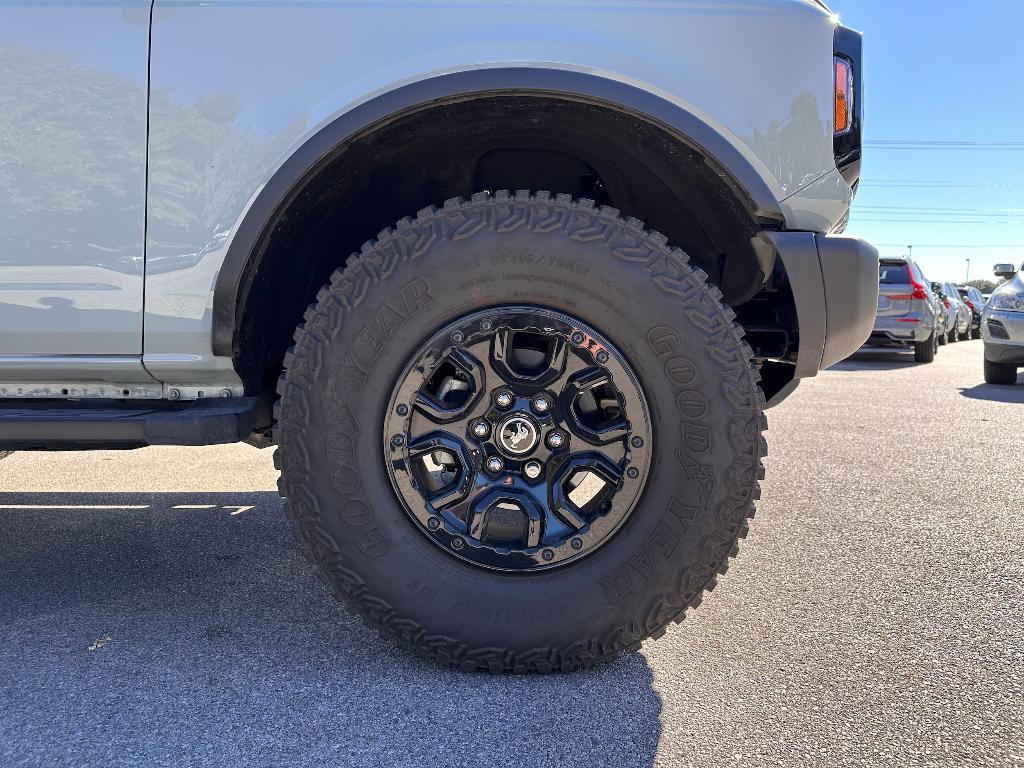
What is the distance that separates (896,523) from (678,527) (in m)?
1.76

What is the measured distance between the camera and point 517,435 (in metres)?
1.98

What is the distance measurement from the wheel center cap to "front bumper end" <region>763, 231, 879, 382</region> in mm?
709

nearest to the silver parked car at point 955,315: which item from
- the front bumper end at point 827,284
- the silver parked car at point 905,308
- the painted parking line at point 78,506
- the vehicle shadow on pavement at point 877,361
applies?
the vehicle shadow on pavement at point 877,361

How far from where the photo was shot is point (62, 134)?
2025 millimetres

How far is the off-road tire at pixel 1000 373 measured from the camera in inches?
355

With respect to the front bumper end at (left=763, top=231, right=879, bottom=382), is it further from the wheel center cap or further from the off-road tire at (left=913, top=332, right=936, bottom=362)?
the off-road tire at (left=913, top=332, right=936, bottom=362)

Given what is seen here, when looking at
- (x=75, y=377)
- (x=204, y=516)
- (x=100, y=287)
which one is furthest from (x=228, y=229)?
(x=204, y=516)

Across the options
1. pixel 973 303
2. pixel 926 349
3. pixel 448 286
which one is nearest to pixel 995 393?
pixel 926 349

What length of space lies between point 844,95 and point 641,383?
0.96 metres

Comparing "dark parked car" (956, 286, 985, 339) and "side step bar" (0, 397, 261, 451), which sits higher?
"side step bar" (0, 397, 261, 451)

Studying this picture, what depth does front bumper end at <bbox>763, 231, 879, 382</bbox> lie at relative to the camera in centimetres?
202

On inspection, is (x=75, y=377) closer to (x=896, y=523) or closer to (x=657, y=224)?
(x=657, y=224)

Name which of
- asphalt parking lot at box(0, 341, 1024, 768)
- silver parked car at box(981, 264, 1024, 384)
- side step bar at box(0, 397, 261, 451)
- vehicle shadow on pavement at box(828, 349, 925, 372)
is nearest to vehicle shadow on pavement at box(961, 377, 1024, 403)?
silver parked car at box(981, 264, 1024, 384)

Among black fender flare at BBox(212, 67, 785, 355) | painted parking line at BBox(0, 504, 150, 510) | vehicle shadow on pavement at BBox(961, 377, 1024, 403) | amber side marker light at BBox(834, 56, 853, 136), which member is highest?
amber side marker light at BBox(834, 56, 853, 136)
